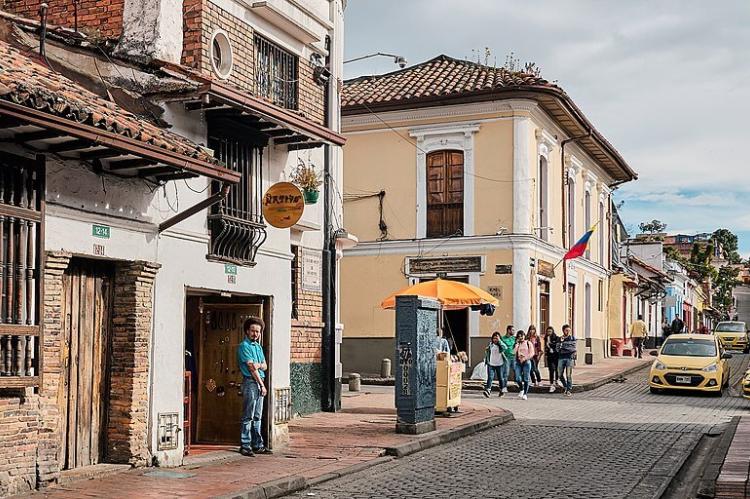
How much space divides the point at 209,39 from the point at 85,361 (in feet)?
16.6

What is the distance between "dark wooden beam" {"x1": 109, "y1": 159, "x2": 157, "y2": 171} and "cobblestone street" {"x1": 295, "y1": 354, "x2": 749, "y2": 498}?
3825 mm

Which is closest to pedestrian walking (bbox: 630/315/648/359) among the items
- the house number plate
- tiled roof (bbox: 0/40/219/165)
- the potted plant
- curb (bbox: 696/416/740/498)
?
curb (bbox: 696/416/740/498)

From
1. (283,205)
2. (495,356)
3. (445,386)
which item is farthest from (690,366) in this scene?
(283,205)

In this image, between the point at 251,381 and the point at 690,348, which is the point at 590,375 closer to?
the point at 690,348

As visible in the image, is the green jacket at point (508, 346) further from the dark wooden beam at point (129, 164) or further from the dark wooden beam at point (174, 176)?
the dark wooden beam at point (129, 164)

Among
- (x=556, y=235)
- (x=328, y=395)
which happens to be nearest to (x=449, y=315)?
(x=556, y=235)

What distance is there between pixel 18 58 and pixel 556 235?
22989 mm

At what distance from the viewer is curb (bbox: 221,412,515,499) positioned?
9977 mm

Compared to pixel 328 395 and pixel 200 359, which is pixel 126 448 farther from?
pixel 328 395

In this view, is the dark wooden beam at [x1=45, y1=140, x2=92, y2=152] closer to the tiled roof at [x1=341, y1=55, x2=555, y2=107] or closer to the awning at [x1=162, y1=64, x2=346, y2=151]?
the awning at [x1=162, y1=64, x2=346, y2=151]

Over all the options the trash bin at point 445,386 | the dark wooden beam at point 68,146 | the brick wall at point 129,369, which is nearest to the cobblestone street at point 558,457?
the trash bin at point 445,386

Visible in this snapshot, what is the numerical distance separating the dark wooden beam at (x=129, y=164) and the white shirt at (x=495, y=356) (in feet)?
43.9

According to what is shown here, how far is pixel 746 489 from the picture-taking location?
9.07 meters

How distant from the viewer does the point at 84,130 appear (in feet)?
29.1
